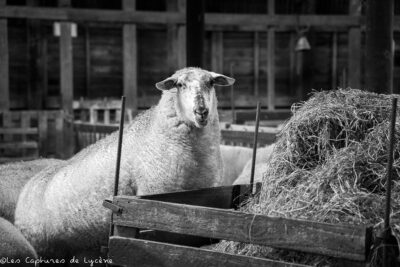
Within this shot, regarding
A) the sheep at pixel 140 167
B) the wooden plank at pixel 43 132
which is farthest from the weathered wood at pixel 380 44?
the wooden plank at pixel 43 132

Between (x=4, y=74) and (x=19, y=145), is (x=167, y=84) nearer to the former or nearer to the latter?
(x=19, y=145)

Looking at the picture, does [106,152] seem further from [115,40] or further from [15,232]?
[115,40]

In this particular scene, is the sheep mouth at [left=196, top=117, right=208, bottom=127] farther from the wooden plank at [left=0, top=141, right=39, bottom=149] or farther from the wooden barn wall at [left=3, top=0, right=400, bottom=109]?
the wooden barn wall at [left=3, top=0, right=400, bottom=109]

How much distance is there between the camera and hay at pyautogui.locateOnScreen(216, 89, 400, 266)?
11.8 feet

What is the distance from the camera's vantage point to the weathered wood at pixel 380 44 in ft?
22.4

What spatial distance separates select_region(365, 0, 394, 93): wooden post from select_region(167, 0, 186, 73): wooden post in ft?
34.7

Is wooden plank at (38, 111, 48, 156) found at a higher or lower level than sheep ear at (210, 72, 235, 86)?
lower

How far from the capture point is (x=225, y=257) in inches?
141

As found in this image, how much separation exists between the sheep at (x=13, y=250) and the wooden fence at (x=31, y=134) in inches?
314

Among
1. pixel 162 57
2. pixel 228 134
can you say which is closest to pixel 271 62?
pixel 162 57

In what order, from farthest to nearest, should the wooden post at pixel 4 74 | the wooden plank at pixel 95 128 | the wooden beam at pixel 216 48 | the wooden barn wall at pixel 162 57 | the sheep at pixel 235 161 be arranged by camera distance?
the wooden beam at pixel 216 48 < the wooden barn wall at pixel 162 57 < the wooden post at pixel 4 74 < the wooden plank at pixel 95 128 < the sheep at pixel 235 161

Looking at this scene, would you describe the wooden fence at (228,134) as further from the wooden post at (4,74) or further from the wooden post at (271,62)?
the wooden post at (271,62)

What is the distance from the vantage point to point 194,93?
5719mm

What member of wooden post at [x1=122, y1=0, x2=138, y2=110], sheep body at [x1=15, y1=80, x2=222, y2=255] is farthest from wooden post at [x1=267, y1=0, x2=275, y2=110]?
sheep body at [x1=15, y1=80, x2=222, y2=255]
